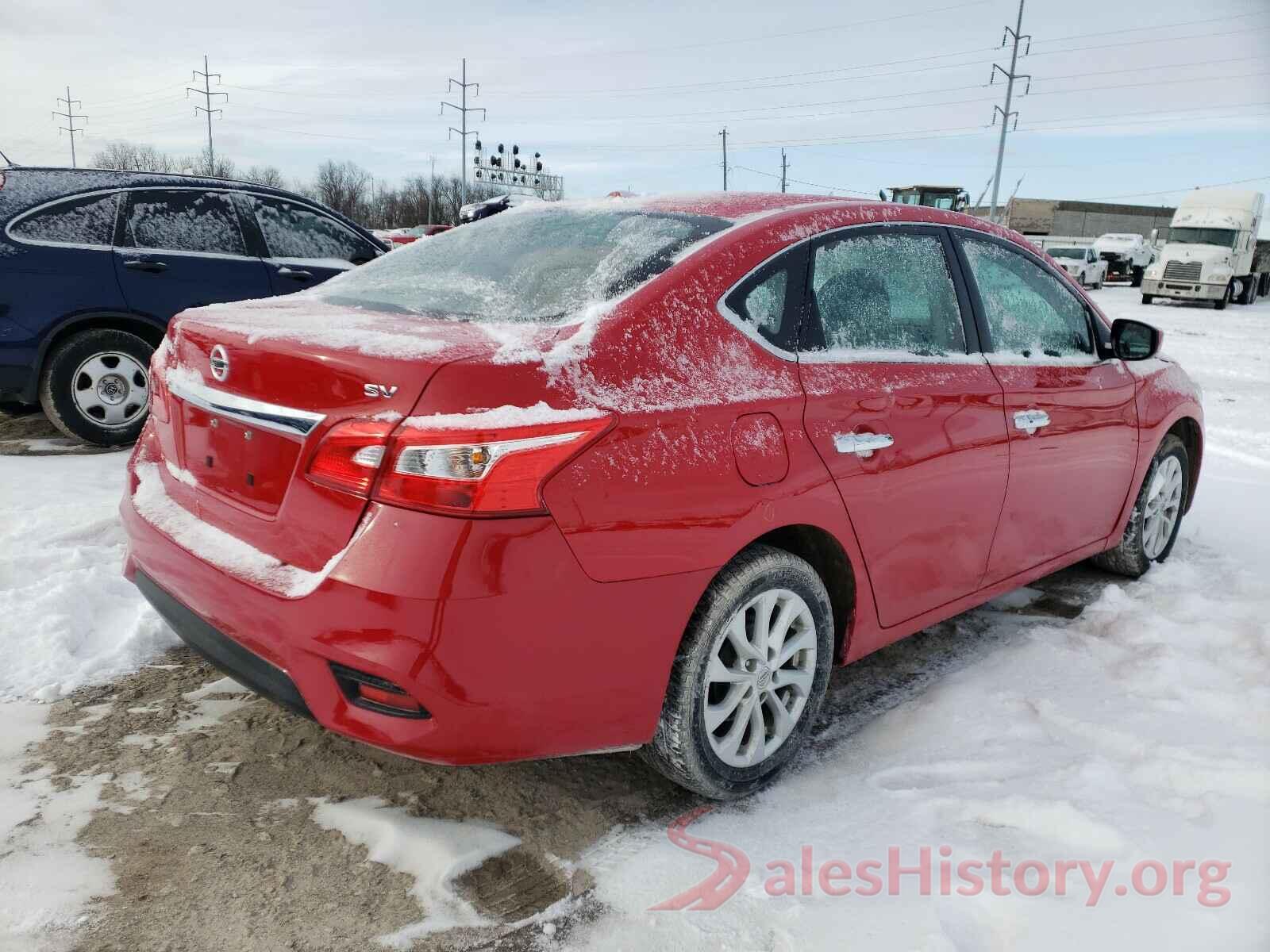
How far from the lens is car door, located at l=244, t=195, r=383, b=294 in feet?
21.6

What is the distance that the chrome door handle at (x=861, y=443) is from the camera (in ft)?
8.58

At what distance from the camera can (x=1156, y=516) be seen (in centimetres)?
450

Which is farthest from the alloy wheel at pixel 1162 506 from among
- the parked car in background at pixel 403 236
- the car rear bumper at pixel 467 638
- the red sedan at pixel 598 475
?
the parked car in background at pixel 403 236

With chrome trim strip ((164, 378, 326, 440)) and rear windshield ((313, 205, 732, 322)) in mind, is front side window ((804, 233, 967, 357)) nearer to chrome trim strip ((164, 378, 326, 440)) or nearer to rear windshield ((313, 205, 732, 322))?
rear windshield ((313, 205, 732, 322))

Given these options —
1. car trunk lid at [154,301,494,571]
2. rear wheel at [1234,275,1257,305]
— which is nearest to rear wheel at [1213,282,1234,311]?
rear wheel at [1234,275,1257,305]

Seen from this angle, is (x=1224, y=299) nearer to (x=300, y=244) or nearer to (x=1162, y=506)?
(x=1162, y=506)

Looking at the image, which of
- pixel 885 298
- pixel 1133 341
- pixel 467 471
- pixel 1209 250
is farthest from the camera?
pixel 1209 250

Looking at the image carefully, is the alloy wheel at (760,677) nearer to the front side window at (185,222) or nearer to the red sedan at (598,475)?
the red sedan at (598,475)

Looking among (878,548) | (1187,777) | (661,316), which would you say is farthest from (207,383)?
(1187,777)

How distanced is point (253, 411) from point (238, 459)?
0.15 metres

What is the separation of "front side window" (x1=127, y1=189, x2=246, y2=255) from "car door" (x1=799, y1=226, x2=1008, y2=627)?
4.97m

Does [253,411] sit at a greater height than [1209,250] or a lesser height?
lesser

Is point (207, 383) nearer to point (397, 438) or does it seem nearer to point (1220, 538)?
point (397, 438)

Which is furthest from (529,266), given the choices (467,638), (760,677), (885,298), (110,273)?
(110,273)
